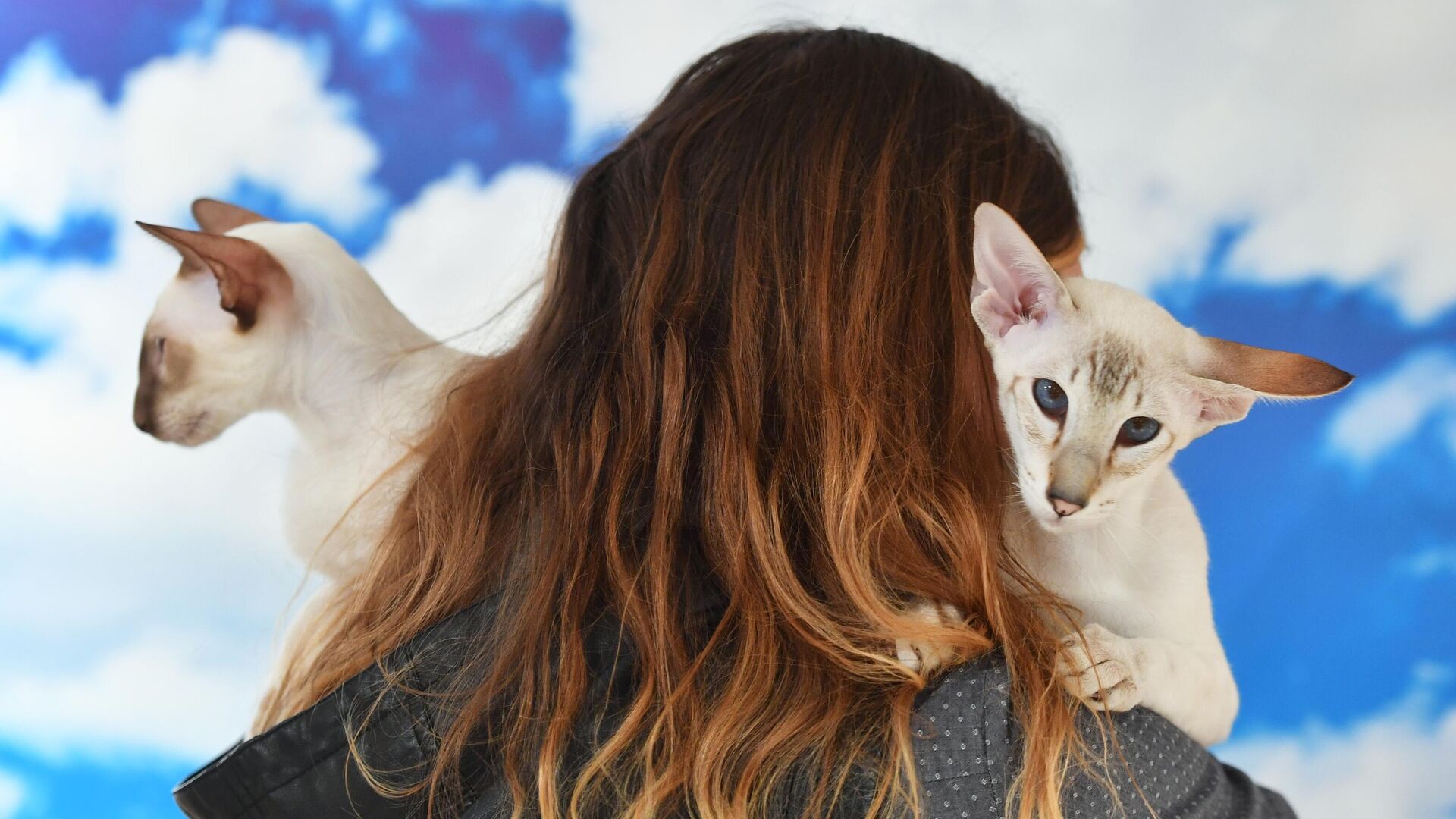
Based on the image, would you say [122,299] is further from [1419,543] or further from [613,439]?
[1419,543]

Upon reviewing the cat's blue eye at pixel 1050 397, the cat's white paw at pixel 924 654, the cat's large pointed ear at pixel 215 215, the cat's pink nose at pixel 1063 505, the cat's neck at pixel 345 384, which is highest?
the cat's large pointed ear at pixel 215 215

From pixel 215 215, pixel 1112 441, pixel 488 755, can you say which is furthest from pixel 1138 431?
pixel 215 215

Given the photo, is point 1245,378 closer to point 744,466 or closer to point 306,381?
point 744,466

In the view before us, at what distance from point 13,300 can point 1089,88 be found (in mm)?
1969

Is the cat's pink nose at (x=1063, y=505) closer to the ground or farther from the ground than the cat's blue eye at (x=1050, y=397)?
closer to the ground

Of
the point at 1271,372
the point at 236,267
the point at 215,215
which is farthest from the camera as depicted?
the point at 215,215

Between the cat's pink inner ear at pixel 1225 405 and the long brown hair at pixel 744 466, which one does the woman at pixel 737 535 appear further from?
the cat's pink inner ear at pixel 1225 405

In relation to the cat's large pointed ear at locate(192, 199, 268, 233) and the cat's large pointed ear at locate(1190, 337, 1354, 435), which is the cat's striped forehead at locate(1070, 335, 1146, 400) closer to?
the cat's large pointed ear at locate(1190, 337, 1354, 435)

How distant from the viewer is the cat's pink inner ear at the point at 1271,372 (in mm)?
913

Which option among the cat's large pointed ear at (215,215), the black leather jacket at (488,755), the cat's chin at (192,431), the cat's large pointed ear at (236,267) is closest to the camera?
the black leather jacket at (488,755)

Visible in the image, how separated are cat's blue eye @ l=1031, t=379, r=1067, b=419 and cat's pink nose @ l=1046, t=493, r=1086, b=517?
3.0 inches

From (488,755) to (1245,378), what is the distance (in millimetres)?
722

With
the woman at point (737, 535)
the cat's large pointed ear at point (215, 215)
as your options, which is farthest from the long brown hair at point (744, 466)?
the cat's large pointed ear at point (215, 215)

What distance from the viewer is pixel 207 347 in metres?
1.21
